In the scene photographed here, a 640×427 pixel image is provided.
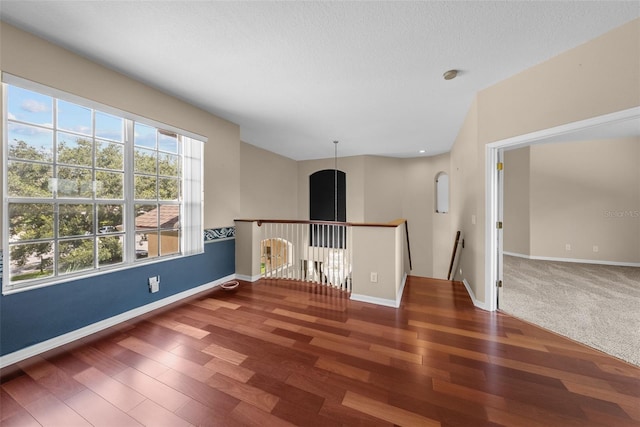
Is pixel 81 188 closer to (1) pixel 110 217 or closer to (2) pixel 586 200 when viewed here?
(1) pixel 110 217

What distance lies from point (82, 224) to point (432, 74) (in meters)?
3.96

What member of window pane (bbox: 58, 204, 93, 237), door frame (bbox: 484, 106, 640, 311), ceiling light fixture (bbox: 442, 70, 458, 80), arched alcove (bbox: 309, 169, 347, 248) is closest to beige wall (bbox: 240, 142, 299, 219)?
arched alcove (bbox: 309, 169, 347, 248)

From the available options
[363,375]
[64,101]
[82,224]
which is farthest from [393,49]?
[82,224]

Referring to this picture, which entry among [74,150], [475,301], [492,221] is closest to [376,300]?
[475,301]

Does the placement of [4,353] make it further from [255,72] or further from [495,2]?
[495,2]

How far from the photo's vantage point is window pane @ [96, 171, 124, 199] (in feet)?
7.70

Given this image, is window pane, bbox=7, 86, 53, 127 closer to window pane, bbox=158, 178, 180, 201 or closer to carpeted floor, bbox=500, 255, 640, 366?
window pane, bbox=158, 178, 180, 201

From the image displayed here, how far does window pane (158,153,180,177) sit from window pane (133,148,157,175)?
0.07 m

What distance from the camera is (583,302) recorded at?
2891 mm

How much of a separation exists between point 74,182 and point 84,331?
1460mm

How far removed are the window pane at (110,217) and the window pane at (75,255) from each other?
182mm

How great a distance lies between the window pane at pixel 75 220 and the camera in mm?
2111

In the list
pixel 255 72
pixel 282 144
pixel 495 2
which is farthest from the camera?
pixel 282 144

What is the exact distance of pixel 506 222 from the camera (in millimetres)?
5957
